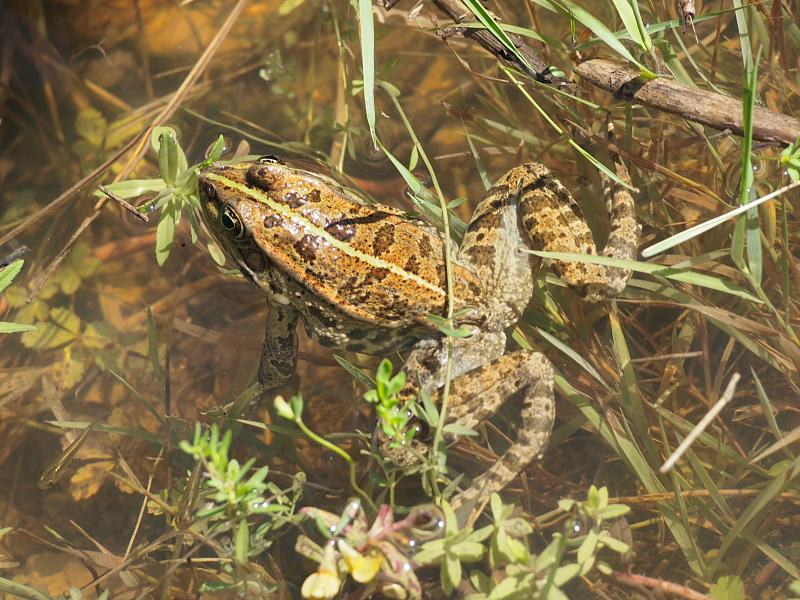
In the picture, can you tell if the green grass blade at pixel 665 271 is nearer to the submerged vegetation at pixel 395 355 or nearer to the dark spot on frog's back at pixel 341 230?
the submerged vegetation at pixel 395 355

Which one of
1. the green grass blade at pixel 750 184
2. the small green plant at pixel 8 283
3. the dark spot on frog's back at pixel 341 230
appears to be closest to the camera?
the green grass blade at pixel 750 184

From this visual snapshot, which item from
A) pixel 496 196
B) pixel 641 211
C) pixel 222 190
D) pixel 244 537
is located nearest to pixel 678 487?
pixel 641 211

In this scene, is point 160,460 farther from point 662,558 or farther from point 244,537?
point 662,558

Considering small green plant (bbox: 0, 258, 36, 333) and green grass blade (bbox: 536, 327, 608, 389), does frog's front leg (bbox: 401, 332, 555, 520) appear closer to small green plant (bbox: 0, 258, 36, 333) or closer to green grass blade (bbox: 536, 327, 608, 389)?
green grass blade (bbox: 536, 327, 608, 389)

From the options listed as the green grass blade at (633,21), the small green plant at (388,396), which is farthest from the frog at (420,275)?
the green grass blade at (633,21)

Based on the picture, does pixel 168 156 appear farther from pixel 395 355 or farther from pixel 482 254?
pixel 482 254

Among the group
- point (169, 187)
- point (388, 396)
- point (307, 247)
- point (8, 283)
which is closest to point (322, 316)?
point (307, 247)

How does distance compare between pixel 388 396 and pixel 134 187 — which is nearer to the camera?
pixel 388 396
